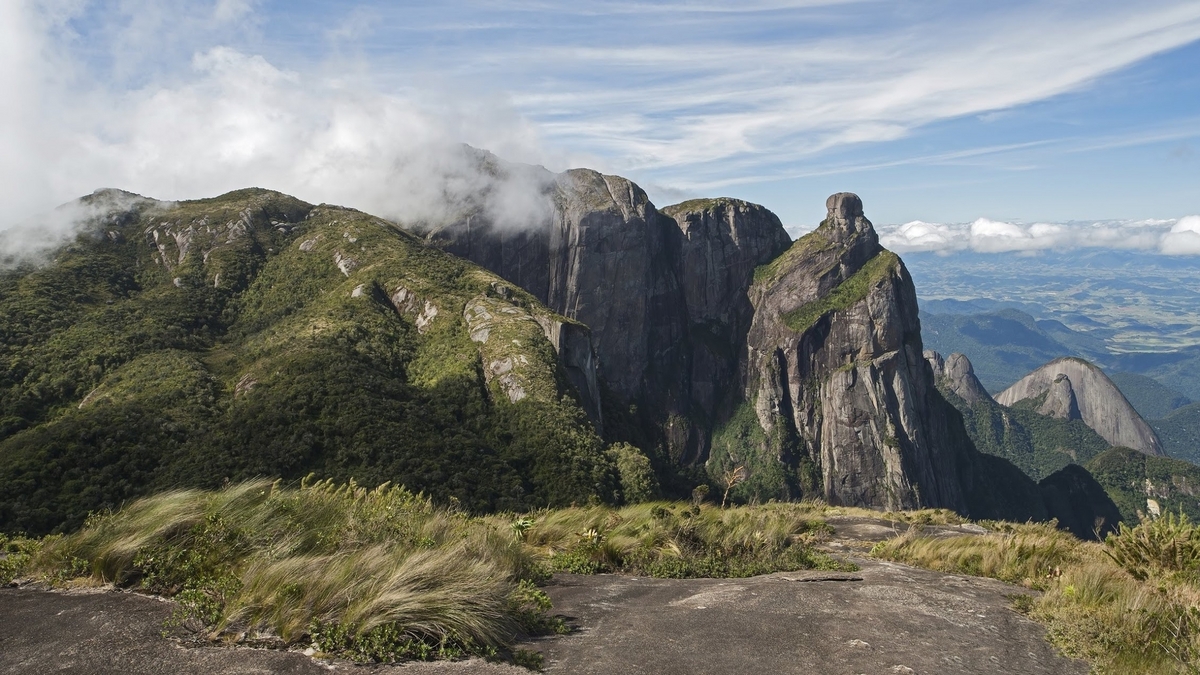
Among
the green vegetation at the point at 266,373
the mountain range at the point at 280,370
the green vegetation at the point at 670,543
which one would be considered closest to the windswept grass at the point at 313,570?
the green vegetation at the point at 670,543

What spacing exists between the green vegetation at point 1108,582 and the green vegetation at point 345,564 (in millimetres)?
3576

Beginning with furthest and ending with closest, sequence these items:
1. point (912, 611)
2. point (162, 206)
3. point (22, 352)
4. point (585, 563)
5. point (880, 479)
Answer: point (880, 479), point (162, 206), point (22, 352), point (585, 563), point (912, 611)


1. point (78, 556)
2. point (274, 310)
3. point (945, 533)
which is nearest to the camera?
point (78, 556)

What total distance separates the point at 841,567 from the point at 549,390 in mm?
85001

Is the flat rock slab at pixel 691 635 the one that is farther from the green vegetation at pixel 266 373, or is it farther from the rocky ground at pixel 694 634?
the green vegetation at pixel 266 373

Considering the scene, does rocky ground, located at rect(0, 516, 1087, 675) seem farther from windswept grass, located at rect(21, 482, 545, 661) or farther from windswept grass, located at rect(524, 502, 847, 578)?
windswept grass, located at rect(524, 502, 847, 578)

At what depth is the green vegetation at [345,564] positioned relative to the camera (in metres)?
6.96

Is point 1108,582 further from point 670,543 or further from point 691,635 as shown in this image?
point 670,543

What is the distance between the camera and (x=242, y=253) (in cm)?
12938

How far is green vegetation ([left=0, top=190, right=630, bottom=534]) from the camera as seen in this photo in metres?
61.7

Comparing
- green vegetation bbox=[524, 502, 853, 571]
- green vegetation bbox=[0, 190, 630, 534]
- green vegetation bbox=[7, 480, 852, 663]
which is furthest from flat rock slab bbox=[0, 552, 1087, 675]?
green vegetation bbox=[0, 190, 630, 534]

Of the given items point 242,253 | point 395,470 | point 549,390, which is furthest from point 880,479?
point 242,253

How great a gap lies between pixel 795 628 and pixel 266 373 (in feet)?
275

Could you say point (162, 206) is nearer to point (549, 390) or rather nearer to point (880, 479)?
point (549, 390)
